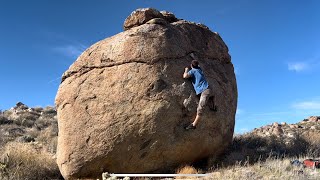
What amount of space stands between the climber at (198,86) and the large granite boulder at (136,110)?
15 centimetres

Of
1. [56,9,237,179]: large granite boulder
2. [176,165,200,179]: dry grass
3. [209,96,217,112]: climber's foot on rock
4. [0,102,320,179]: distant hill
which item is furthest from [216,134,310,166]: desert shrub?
[209,96,217,112]: climber's foot on rock

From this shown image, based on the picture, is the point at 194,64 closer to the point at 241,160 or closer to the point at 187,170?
the point at 187,170

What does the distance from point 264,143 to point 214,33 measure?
4.06 m

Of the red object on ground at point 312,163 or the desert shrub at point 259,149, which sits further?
the desert shrub at point 259,149

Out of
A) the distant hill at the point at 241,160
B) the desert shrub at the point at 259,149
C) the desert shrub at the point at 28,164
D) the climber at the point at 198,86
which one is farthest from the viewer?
the desert shrub at the point at 28,164

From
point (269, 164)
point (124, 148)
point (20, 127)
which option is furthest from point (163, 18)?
point (20, 127)

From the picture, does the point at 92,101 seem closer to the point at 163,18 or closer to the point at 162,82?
the point at 162,82

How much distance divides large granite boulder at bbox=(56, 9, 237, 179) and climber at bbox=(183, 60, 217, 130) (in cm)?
15

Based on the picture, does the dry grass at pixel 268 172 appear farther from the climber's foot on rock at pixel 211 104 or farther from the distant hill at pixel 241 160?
the climber's foot on rock at pixel 211 104

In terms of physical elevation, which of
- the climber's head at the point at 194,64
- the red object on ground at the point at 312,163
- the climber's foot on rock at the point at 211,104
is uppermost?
the climber's head at the point at 194,64

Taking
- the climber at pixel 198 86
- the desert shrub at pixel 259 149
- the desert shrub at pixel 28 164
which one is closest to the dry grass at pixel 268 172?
the desert shrub at pixel 259 149

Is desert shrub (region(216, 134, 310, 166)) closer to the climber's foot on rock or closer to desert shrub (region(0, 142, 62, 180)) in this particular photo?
the climber's foot on rock

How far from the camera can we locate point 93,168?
32.4 feet

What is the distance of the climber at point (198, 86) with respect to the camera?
994 cm
